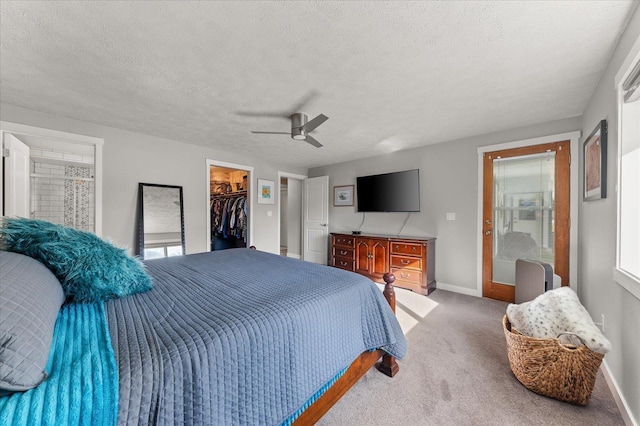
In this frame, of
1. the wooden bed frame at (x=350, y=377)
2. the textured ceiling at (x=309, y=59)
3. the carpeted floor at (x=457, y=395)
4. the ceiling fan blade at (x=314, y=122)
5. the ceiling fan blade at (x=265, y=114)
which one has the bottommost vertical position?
the carpeted floor at (x=457, y=395)

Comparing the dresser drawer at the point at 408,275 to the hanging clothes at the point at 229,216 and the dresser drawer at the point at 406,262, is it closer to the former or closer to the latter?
the dresser drawer at the point at 406,262

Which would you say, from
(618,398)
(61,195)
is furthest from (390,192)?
(61,195)

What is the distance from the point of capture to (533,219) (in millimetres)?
3023

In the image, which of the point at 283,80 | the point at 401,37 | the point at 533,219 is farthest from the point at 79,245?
the point at 533,219

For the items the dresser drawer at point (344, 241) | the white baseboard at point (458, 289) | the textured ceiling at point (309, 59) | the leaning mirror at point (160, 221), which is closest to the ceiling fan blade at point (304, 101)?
the textured ceiling at point (309, 59)

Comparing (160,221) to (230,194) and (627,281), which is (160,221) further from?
(627,281)

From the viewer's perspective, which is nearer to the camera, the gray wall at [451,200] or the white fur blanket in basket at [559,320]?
the white fur blanket in basket at [559,320]

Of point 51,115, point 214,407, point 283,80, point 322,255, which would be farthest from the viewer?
point 322,255

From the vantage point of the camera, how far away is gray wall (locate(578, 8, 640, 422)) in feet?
4.39

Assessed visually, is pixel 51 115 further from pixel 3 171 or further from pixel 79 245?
pixel 79 245

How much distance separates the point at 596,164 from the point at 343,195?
3.53 metres

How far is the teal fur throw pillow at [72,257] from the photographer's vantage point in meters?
1.11

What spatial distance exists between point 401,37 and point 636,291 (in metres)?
1.87

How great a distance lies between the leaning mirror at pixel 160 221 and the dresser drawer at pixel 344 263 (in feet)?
8.42
